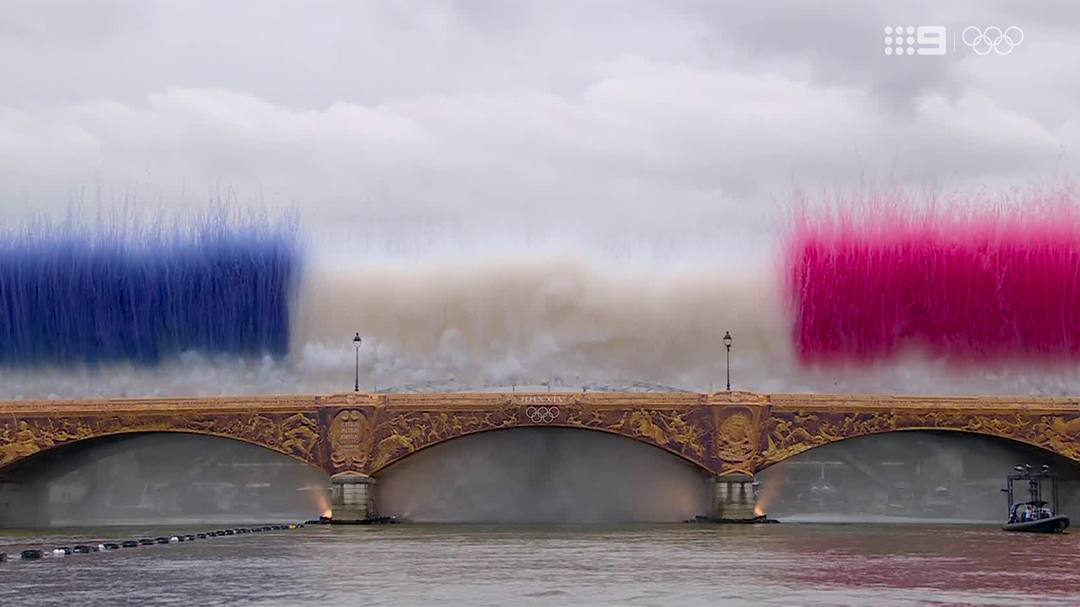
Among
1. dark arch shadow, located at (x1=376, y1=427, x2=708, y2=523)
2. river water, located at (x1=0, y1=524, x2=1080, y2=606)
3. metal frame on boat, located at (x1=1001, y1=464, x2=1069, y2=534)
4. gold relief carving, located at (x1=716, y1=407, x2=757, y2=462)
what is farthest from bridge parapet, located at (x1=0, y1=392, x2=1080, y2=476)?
river water, located at (x1=0, y1=524, x2=1080, y2=606)

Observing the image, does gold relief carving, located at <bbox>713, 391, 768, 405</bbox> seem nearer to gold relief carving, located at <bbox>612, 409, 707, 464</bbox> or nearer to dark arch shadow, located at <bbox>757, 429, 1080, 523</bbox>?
gold relief carving, located at <bbox>612, 409, 707, 464</bbox>

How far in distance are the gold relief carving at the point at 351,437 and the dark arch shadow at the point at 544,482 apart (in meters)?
5.51

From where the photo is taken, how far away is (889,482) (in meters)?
97.3

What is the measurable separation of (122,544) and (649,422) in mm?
31270

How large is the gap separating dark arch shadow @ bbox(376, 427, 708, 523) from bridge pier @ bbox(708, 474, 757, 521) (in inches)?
232

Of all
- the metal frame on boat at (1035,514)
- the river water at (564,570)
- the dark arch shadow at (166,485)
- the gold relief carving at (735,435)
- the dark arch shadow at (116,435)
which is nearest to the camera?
the river water at (564,570)

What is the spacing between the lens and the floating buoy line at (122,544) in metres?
58.4

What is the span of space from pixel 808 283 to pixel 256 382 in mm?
33272

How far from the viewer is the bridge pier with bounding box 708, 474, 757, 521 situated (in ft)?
290

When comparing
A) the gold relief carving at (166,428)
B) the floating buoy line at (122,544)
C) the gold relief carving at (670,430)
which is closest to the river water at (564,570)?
the floating buoy line at (122,544)

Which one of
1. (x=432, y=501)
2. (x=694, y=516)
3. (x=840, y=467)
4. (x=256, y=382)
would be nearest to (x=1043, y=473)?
(x=840, y=467)

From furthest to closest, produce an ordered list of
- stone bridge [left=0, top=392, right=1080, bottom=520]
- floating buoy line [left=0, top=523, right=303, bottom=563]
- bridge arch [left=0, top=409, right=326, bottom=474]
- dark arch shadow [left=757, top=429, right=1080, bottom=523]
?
1. dark arch shadow [left=757, top=429, right=1080, bottom=523]
2. bridge arch [left=0, top=409, right=326, bottom=474]
3. stone bridge [left=0, top=392, right=1080, bottom=520]
4. floating buoy line [left=0, top=523, right=303, bottom=563]

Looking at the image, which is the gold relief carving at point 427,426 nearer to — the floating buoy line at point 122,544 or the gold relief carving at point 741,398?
the floating buoy line at point 122,544

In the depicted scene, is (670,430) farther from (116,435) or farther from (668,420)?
(116,435)
